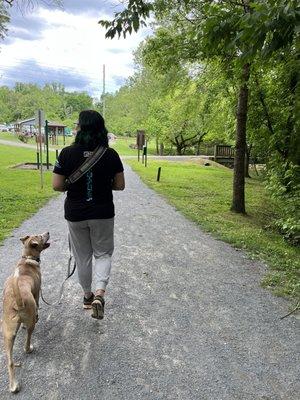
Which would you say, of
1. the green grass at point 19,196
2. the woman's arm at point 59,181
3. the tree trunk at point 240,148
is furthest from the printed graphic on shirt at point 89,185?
the tree trunk at point 240,148

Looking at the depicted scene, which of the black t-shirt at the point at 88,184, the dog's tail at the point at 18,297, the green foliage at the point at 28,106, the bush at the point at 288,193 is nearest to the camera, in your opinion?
the dog's tail at the point at 18,297

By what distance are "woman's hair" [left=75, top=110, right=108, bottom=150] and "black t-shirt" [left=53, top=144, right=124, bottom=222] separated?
67mm

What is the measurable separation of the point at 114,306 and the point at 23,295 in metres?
1.62

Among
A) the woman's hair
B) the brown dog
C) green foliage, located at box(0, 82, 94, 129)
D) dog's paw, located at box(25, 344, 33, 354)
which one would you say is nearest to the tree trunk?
the woman's hair

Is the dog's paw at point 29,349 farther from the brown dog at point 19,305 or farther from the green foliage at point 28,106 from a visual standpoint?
the green foliage at point 28,106

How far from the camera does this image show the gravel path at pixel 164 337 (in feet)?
10.5

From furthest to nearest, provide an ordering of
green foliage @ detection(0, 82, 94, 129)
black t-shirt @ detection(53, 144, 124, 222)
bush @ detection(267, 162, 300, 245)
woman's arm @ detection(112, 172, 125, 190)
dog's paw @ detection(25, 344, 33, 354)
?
1. green foliage @ detection(0, 82, 94, 129)
2. bush @ detection(267, 162, 300, 245)
3. woman's arm @ detection(112, 172, 125, 190)
4. black t-shirt @ detection(53, 144, 124, 222)
5. dog's paw @ detection(25, 344, 33, 354)

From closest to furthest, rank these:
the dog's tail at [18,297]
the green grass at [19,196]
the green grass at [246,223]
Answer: the dog's tail at [18,297]
the green grass at [246,223]
the green grass at [19,196]

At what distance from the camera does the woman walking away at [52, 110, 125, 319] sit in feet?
11.8

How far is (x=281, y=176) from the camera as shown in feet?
33.8

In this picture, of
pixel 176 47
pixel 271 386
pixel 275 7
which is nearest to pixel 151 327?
pixel 271 386

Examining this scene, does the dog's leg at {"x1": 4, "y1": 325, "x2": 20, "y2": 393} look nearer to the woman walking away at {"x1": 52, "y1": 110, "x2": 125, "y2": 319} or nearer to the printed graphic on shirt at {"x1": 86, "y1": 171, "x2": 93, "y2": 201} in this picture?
the woman walking away at {"x1": 52, "y1": 110, "x2": 125, "y2": 319}

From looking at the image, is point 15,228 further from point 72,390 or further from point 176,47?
point 176,47

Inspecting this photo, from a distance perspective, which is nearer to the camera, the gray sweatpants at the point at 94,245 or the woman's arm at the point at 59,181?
the woman's arm at the point at 59,181
